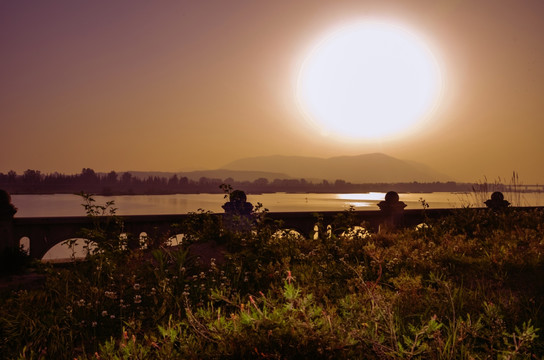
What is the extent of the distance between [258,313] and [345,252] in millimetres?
4805

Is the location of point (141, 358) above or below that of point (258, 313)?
below

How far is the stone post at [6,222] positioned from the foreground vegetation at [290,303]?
5614mm

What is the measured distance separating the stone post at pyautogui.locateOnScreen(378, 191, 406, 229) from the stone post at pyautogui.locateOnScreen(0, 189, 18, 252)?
1215 centimetres

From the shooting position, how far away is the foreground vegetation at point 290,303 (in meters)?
3.77

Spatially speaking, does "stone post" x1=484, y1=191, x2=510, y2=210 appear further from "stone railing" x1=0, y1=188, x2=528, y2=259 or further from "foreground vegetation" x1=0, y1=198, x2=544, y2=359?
"foreground vegetation" x1=0, y1=198, x2=544, y2=359

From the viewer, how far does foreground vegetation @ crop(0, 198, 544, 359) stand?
12.4 ft

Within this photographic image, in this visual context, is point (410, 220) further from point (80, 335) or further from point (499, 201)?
point (80, 335)

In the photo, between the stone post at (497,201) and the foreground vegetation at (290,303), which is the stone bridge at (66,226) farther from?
the stone post at (497,201)

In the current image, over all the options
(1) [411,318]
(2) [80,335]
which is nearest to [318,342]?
(1) [411,318]

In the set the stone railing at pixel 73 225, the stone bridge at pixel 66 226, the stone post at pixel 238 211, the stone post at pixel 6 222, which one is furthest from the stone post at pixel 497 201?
the stone post at pixel 6 222

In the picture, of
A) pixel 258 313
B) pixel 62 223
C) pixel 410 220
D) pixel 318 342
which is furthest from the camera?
pixel 410 220

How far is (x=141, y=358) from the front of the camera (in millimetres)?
3752

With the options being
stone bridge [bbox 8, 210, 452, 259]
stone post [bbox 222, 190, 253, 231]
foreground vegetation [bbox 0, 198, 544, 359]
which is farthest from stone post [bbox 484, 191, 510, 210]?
stone post [bbox 222, 190, 253, 231]

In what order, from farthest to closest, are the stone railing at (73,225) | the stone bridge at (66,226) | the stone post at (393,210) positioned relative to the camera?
the stone post at (393,210) < the stone bridge at (66,226) < the stone railing at (73,225)
